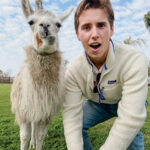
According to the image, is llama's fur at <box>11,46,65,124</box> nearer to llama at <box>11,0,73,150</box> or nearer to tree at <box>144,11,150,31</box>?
llama at <box>11,0,73,150</box>

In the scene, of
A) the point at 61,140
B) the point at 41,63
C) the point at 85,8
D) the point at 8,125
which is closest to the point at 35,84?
the point at 41,63

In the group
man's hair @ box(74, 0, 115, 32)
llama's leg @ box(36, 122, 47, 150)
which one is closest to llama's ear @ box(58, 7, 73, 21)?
man's hair @ box(74, 0, 115, 32)

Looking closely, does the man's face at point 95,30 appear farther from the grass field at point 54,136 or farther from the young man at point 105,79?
the grass field at point 54,136

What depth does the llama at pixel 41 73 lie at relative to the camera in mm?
2158

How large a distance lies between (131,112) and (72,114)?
65 cm

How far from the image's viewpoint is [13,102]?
9.15 ft

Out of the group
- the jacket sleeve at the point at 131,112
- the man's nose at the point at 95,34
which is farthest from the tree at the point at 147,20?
the man's nose at the point at 95,34

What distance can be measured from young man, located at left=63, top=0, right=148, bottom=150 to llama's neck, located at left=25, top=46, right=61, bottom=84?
0.18 meters

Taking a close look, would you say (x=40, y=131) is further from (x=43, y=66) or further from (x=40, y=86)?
(x=43, y=66)

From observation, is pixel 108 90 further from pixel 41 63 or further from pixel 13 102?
pixel 13 102

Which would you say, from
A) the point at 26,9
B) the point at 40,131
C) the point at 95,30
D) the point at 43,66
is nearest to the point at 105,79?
the point at 95,30

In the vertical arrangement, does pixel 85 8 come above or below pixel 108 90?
above

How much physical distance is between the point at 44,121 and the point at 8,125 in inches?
88.7

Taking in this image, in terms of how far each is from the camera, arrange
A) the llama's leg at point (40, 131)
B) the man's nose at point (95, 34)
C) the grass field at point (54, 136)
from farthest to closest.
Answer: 1. the grass field at point (54, 136)
2. the llama's leg at point (40, 131)
3. the man's nose at point (95, 34)
